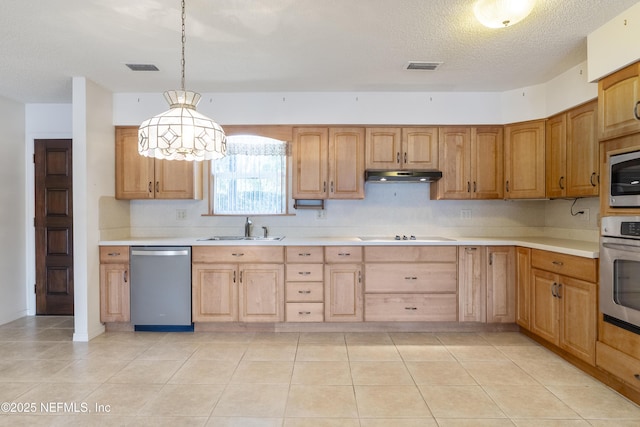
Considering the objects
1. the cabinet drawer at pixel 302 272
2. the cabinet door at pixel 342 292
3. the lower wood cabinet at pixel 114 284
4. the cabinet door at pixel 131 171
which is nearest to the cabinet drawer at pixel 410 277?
the cabinet door at pixel 342 292

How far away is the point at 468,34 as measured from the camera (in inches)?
103

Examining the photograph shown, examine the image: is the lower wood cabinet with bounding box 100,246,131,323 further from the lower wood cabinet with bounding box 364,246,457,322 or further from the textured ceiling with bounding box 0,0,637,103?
the lower wood cabinet with bounding box 364,246,457,322

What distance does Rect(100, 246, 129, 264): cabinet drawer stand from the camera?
3598mm

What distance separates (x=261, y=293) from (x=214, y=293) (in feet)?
1.52

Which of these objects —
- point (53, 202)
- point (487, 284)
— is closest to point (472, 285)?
point (487, 284)

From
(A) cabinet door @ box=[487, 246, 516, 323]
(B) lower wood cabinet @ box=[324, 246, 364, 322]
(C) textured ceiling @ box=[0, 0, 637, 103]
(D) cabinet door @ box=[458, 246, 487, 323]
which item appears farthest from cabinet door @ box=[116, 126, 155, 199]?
(A) cabinet door @ box=[487, 246, 516, 323]

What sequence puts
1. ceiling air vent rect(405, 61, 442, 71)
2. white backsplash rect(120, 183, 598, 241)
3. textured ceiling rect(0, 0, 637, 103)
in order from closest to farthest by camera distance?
textured ceiling rect(0, 0, 637, 103), ceiling air vent rect(405, 61, 442, 71), white backsplash rect(120, 183, 598, 241)

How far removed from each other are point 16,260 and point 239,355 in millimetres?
3075

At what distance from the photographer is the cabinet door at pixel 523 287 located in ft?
11.0

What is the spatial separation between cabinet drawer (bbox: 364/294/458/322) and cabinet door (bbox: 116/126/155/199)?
2598 millimetres

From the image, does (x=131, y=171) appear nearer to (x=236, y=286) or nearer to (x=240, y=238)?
(x=240, y=238)

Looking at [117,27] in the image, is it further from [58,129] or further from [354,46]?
[58,129]

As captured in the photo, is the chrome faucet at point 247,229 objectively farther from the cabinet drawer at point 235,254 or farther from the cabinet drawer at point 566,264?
the cabinet drawer at point 566,264

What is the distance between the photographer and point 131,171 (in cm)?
390
